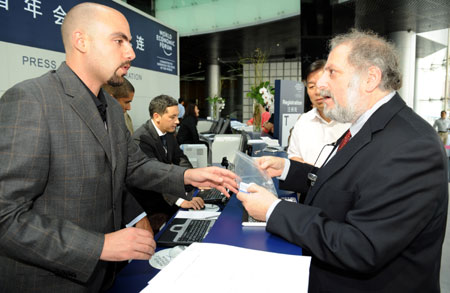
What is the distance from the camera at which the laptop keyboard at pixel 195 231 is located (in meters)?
1.45

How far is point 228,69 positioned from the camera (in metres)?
17.5

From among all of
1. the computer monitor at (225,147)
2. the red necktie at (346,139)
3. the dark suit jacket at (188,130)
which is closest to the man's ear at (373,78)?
the red necktie at (346,139)

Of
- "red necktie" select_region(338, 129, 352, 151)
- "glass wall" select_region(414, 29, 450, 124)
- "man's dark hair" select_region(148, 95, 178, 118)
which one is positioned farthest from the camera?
"glass wall" select_region(414, 29, 450, 124)

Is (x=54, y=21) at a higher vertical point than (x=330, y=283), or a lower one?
higher

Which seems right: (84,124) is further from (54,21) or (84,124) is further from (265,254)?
(54,21)

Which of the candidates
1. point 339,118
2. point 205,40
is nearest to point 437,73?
point 205,40

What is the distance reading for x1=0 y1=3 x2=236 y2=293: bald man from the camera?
83 centimetres

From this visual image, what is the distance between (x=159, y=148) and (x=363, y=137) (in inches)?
83.1

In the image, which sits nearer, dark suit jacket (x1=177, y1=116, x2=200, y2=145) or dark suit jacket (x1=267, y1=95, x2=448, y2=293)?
dark suit jacket (x1=267, y1=95, x2=448, y2=293)

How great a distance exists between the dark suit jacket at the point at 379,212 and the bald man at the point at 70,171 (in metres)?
0.53

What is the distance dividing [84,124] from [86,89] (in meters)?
0.15

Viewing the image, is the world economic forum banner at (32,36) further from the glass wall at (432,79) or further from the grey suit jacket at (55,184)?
the glass wall at (432,79)

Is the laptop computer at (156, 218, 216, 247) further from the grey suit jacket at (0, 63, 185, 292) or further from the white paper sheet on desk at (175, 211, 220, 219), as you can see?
the grey suit jacket at (0, 63, 185, 292)

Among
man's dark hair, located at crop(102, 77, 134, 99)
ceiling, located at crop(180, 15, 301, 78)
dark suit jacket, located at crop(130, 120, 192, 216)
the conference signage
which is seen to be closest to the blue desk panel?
dark suit jacket, located at crop(130, 120, 192, 216)
